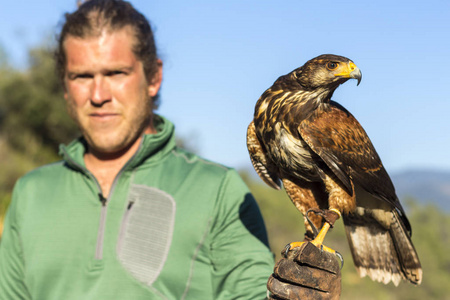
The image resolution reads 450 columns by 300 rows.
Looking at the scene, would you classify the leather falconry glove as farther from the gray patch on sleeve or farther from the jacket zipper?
the jacket zipper

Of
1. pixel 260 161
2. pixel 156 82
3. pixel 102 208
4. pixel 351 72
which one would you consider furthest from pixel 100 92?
pixel 351 72

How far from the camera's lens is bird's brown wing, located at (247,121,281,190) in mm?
2877

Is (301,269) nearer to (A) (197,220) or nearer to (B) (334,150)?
(B) (334,150)

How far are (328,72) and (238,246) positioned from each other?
5.21 feet

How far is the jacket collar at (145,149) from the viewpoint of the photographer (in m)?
3.88

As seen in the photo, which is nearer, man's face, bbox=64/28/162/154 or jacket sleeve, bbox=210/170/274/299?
jacket sleeve, bbox=210/170/274/299

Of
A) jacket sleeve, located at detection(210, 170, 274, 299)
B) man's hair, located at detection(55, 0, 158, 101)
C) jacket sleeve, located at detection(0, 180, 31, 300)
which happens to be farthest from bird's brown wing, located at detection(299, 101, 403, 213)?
jacket sleeve, located at detection(0, 180, 31, 300)

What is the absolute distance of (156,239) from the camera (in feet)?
12.1

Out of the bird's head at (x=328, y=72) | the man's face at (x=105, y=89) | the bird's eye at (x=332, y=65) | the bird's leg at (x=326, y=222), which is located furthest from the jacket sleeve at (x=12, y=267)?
the bird's eye at (x=332, y=65)

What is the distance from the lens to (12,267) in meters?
3.87

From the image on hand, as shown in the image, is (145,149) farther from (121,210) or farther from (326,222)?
(326,222)

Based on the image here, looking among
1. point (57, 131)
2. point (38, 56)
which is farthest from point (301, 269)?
point (38, 56)

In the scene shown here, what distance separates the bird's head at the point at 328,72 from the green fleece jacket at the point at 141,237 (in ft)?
4.65

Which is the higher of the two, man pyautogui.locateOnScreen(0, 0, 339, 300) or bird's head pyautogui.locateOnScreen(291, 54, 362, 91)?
bird's head pyautogui.locateOnScreen(291, 54, 362, 91)
